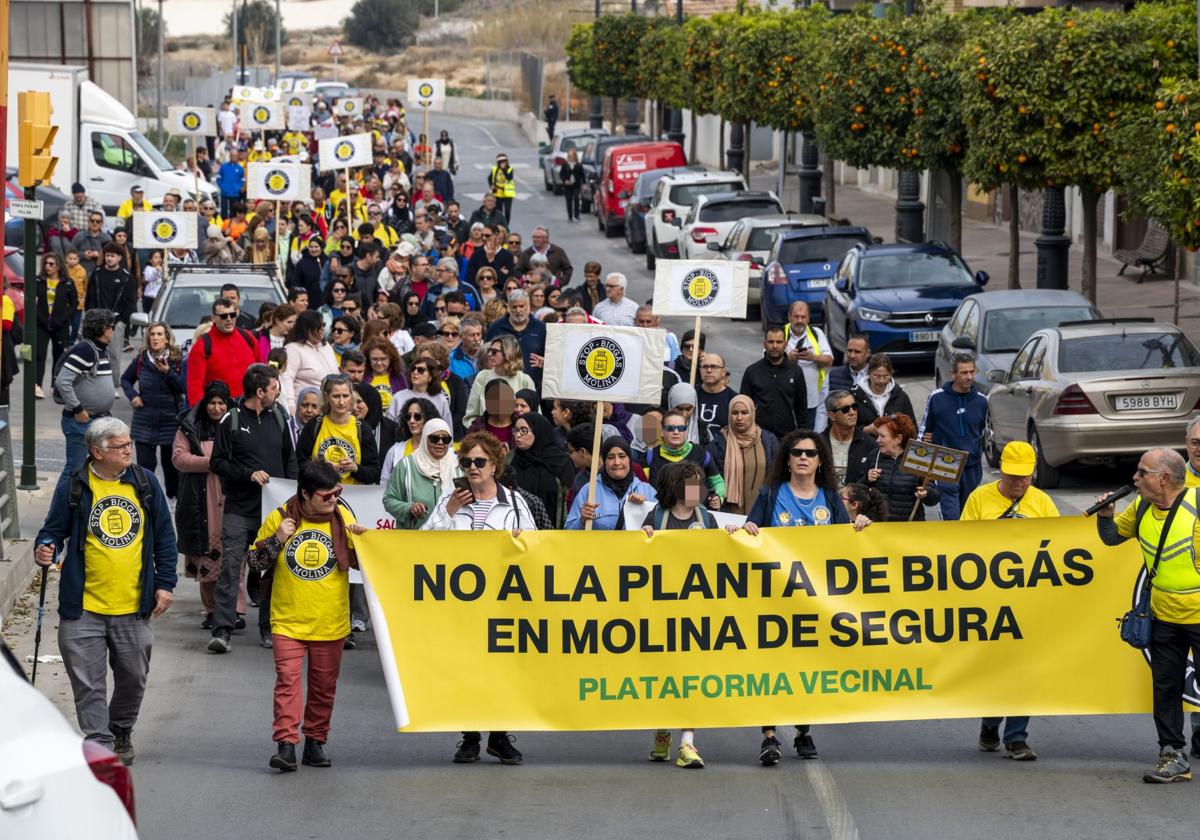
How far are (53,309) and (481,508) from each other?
14.1 metres

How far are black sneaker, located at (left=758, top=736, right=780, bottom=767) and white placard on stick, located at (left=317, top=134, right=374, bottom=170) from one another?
22.3 metres

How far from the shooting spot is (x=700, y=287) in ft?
55.2

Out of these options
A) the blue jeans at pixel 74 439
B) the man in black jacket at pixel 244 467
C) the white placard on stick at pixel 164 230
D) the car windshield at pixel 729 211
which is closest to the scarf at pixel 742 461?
the man in black jacket at pixel 244 467

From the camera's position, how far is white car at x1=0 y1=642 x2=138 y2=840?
4.88m

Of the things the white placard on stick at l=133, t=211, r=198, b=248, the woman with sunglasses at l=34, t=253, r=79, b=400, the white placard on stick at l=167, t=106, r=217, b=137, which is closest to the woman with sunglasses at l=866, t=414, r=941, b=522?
the woman with sunglasses at l=34, t=253, r=79, b=400

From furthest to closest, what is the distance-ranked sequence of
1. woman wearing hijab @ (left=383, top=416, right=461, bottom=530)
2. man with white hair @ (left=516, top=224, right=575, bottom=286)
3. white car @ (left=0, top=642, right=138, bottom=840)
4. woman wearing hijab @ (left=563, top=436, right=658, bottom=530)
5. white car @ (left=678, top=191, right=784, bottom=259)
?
white car @ (left=678, top=191, right=784, bottom=259)
man with white hair @ (left=516, top=224, right=575, bottom=286)
woman wearing hijab @ (left=383, top=416, right=461, bottom=530)
woman wearing hijab @ (left=563, top=436, right=658, bottom=530)
white car @ (left=0, top=642, right=138, bottom=840)

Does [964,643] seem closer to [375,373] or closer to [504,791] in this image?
[504,791]

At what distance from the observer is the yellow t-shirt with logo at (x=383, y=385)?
14.9 m

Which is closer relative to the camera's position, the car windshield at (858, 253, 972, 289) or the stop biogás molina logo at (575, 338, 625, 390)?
the stop biogás molina logo at (575, 338, 625, 390)

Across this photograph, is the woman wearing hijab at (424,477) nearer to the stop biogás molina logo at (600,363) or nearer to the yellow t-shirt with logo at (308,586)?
the stop biogás molina logo at (600,363)

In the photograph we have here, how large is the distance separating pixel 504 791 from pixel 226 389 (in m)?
4.47

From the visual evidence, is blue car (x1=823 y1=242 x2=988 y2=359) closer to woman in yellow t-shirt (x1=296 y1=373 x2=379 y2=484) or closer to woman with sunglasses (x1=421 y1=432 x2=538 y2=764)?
woman in yellow t-shirt (x1=296 y1=373 x2=379 y2=484)

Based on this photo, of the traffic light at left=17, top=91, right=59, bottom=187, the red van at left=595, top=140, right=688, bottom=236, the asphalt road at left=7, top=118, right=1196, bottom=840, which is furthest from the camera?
the red van at left=595, top=140, right=688, bottom=236

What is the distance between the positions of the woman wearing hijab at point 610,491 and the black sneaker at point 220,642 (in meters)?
2.84
